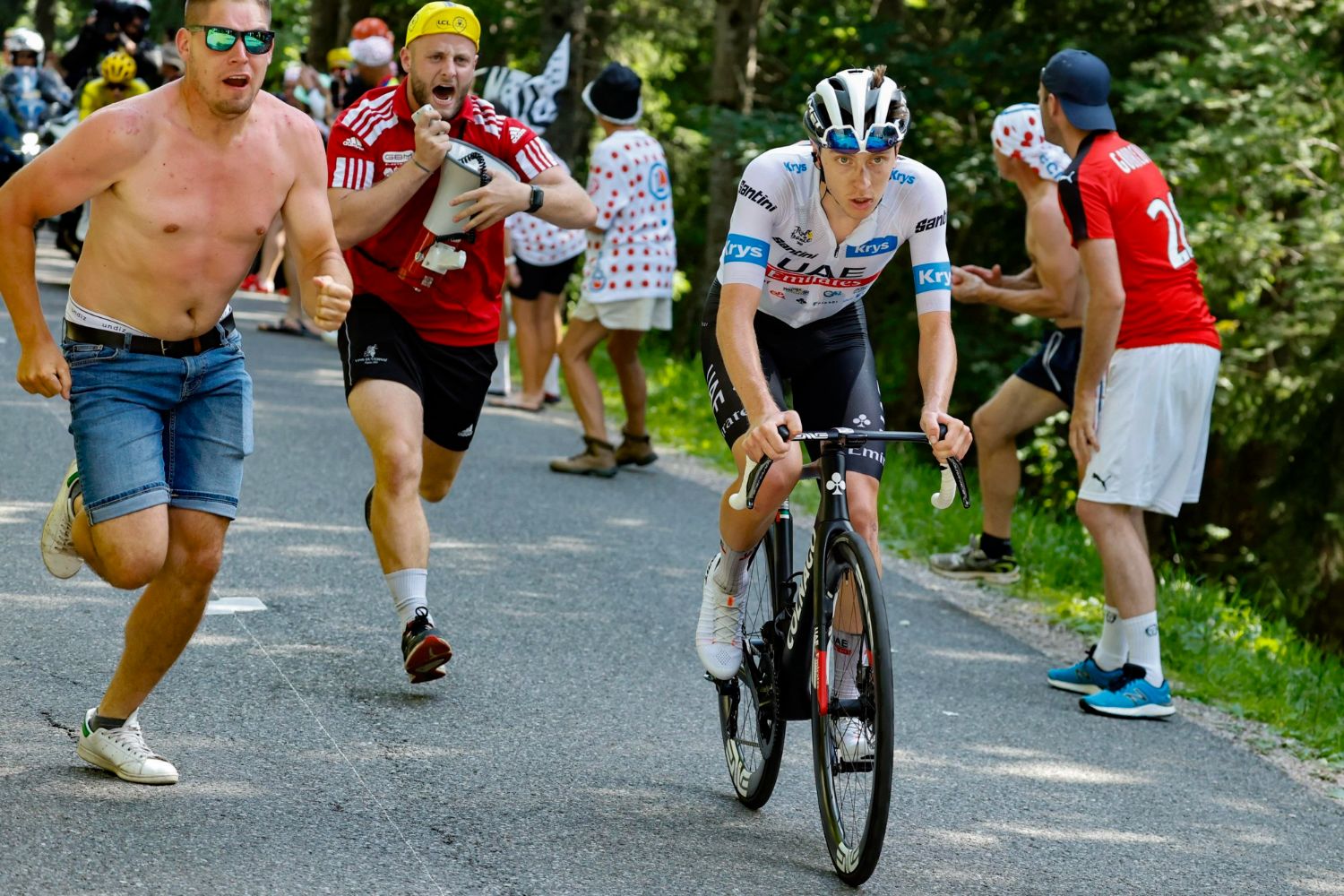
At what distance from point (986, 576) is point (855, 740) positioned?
178 inches

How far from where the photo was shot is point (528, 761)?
16.9ft

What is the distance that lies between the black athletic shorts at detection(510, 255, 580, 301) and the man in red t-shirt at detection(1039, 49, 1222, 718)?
585 centimetres

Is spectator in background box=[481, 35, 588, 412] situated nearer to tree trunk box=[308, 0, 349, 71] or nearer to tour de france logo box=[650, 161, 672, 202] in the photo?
tour de france logo box=[650, 161, 672, 202]

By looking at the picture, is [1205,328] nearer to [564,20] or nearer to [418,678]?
[418,678]

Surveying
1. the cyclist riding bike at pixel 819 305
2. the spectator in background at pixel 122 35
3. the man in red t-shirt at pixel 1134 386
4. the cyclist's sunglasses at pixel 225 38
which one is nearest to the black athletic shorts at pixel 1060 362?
the man in red t-shirt at pixel 1134 386

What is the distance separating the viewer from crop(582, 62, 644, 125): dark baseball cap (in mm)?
10344

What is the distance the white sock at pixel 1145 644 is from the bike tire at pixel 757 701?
220cm

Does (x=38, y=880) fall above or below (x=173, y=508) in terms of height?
below

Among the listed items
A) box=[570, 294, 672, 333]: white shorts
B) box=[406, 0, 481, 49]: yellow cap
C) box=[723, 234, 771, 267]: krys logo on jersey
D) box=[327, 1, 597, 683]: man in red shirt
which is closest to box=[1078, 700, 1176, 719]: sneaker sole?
box=[327, 1, 597, 683]: man in red shirt

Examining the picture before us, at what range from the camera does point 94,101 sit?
1410cm

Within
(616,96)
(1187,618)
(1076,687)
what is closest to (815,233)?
(1076,687)

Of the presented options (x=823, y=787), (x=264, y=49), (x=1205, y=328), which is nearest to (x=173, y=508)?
(x=264, y=49)

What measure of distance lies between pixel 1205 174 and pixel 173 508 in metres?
11.6

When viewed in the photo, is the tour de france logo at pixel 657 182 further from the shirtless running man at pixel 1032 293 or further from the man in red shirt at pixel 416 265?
the man in red shirt at pixel 416 265
